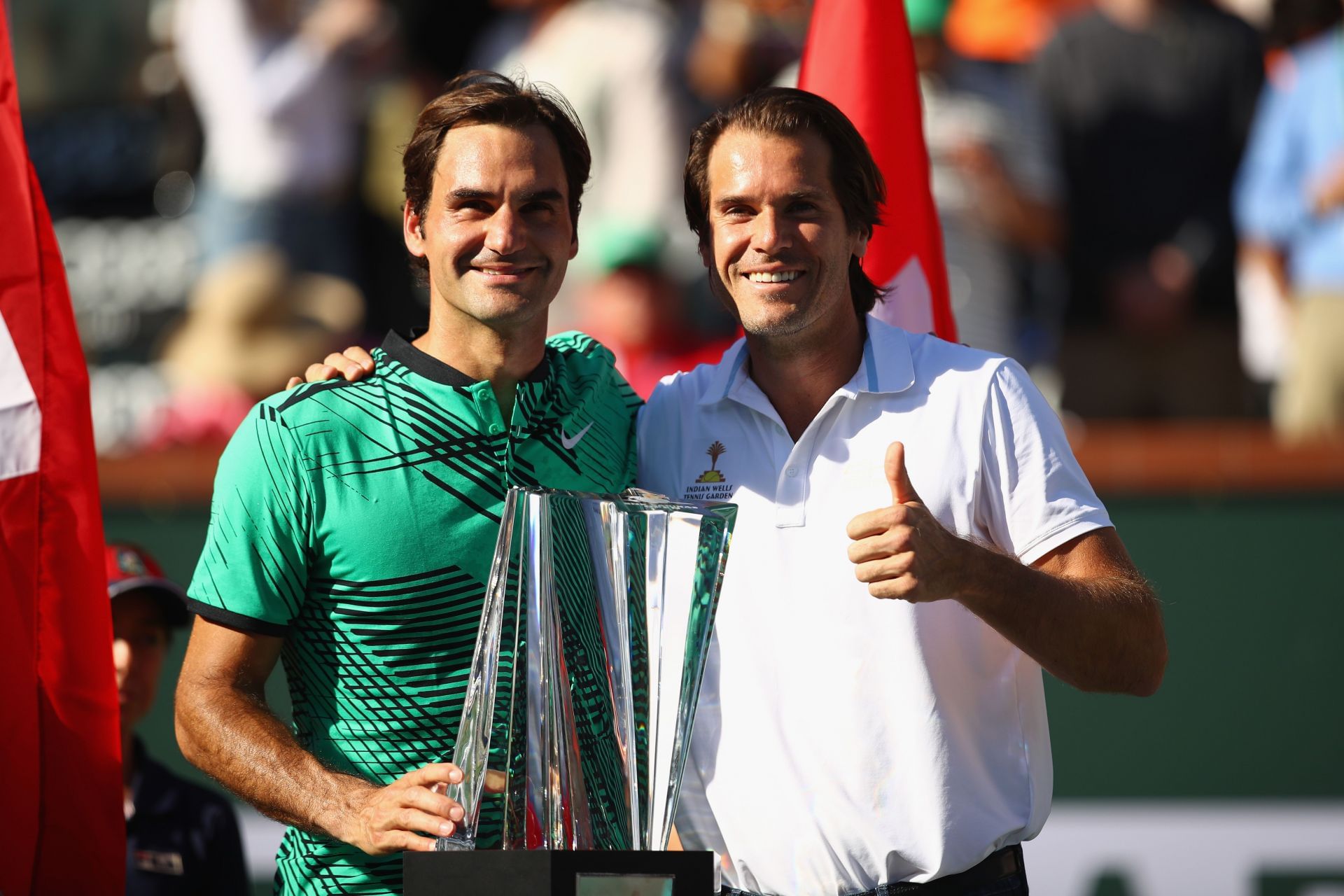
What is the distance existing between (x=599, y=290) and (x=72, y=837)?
3.36m

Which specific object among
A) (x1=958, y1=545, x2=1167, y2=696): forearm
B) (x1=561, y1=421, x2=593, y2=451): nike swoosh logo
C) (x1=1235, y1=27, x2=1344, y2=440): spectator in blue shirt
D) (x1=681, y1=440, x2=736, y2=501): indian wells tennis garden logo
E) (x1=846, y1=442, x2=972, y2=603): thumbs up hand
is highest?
(x1=1235, y1=27, x2=1344, y2=440): spectator in blue shirt

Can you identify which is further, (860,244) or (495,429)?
(860,244)

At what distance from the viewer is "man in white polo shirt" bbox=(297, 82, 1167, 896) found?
2744 mm

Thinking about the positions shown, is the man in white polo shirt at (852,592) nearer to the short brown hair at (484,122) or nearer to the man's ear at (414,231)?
the short brown hair at (484,122)

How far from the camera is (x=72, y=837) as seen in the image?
2906mm

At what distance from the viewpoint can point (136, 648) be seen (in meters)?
3.87

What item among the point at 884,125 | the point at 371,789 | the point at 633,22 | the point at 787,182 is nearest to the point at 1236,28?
the point at 633,22

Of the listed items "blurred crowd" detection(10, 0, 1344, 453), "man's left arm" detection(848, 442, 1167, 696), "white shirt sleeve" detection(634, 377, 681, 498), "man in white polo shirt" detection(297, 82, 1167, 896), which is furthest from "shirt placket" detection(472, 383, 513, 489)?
"blurred crowd" detection(10, 0, 1344, 453)

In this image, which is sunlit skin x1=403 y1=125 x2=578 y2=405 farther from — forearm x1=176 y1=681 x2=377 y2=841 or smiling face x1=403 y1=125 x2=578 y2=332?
forearm x1=176 y1=681 x2=377 y2=841

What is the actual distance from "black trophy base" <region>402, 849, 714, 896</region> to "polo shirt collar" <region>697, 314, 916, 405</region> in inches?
40.8

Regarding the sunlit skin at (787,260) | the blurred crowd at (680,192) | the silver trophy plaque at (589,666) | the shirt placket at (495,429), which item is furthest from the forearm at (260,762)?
the blurred crowd at (680,192)

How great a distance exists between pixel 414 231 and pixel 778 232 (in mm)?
646

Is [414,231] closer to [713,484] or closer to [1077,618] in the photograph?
[713,484]

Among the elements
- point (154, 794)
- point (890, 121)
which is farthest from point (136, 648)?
point (890, 121)
